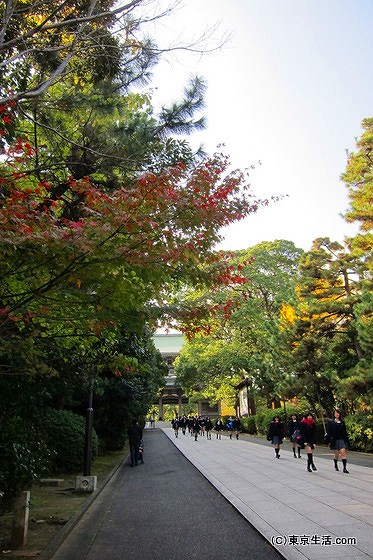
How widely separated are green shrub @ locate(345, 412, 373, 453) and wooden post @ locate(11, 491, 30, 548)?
578 inches

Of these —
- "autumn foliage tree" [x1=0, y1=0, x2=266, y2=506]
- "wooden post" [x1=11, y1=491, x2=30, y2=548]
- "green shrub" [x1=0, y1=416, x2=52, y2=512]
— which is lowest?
"wooden post" [x1=11, y1=491, x2=30, y2=548]

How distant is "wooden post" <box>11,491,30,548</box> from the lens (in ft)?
18.3

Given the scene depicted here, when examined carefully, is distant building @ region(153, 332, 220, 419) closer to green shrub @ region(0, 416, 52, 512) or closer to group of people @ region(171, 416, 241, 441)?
group of people @ region(171, 416, 241, 441)

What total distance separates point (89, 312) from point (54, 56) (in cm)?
446

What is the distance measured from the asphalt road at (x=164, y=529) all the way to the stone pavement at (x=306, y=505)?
282 millimetres

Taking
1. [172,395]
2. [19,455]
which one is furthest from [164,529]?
[172,395]

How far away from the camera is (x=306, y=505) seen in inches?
281

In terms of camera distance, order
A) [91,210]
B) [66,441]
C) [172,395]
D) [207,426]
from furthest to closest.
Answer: [172,395] < [207,426] < [66,441] < [91,210]

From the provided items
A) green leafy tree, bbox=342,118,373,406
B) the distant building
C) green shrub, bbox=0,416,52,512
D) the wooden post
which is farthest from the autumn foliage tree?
the distant building

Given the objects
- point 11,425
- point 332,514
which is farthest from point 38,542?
point 332,514

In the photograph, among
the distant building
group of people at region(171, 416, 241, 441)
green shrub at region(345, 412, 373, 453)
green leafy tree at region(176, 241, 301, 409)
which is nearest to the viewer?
green shrub at region(345, 412, 373, 453)

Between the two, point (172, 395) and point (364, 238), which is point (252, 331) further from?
point (172, 395)

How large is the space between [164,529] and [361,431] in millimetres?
13530

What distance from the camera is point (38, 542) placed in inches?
228
